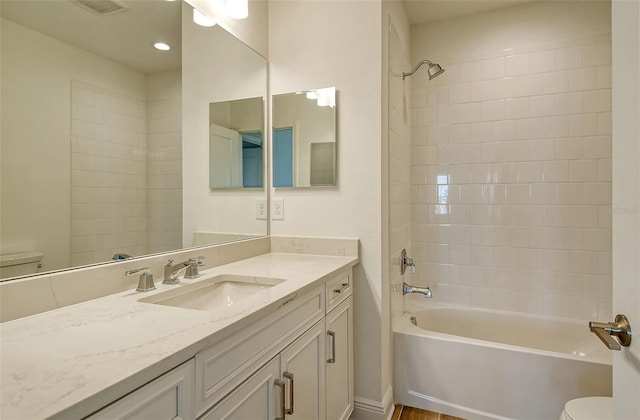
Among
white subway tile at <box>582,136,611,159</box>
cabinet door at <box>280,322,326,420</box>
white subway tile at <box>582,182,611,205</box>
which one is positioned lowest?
cabinet door at <box>280,322,326,420</box>

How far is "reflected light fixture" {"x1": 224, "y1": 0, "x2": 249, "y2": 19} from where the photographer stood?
1.72 m

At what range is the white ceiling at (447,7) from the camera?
93.2 inches

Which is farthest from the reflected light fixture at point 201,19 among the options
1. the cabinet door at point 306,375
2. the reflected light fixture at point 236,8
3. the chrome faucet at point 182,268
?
the cabinet door at point 306,375

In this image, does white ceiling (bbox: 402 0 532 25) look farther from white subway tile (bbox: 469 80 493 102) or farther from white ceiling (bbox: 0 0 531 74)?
white ceiling (bbox: 0 0 531 74)

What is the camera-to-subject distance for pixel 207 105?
1666 mm

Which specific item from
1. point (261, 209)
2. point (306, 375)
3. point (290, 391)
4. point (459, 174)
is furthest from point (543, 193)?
point (290, 391)

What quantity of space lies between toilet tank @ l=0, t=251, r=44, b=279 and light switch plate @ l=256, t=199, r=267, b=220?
1104 mm

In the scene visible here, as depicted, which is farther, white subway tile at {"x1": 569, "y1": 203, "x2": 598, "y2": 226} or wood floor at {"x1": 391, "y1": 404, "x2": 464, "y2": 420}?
white subway tile at {"x1": 569, "y1": 203, "x2": 598, "y2": 226}

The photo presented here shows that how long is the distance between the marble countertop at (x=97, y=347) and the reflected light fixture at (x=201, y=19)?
1201 millimetres

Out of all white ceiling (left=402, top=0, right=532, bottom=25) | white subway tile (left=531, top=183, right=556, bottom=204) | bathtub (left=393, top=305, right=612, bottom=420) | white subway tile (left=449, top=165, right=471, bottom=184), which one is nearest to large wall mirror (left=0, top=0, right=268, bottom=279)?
bathtub (left=393, top=305, right=612, bottom=420)

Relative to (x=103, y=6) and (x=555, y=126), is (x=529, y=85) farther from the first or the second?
(x=103, y=6)

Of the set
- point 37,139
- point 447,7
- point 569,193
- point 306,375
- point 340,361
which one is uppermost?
point 447,7

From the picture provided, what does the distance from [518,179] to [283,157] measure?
5.49 feet

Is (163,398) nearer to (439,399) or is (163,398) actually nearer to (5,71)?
(5,71)
